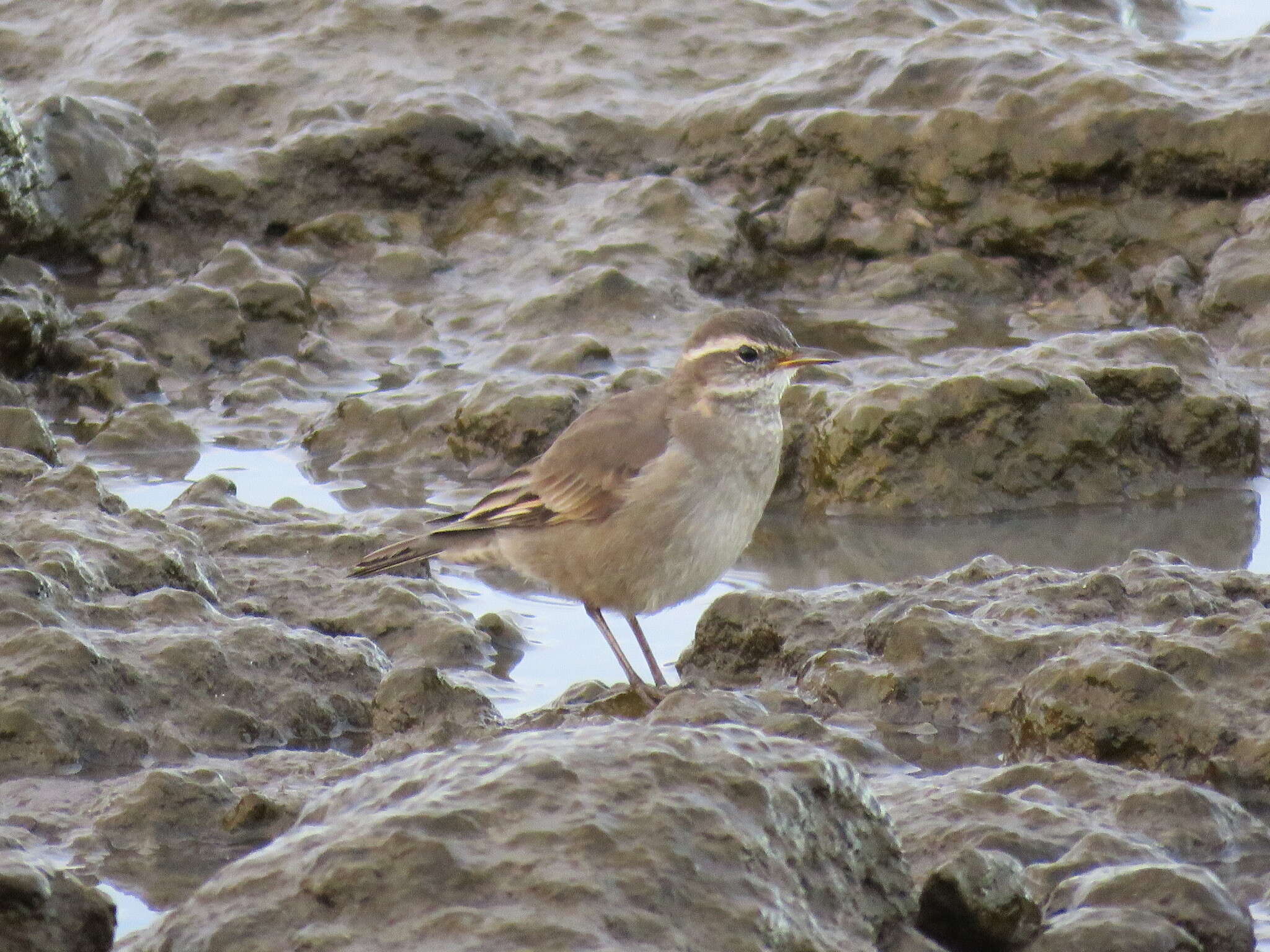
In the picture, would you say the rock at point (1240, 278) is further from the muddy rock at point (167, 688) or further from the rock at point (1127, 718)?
the muddy rock at point (167, 688)

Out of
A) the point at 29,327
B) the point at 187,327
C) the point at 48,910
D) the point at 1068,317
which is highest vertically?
the point at 48,910

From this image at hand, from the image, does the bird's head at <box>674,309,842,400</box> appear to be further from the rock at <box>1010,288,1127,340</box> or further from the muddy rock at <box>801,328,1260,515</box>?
the rock at <box>1010,288,1127,340</box>

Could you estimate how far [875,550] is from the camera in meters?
7.47

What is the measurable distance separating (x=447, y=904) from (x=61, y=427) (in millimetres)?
6265

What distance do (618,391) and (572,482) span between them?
2302 millimetres

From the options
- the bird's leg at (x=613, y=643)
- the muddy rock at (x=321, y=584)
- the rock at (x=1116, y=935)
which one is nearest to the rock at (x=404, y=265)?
the muddy rock at (x=321, y=584)

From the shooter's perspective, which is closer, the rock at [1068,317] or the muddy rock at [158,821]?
the muddy rock at [158,821]

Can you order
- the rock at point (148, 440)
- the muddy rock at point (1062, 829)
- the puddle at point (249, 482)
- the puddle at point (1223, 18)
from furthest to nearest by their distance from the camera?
the puddle at point (1223, 18)
the rock at point (148, 440)
the puddle at point (249, 482)
the muddy rock at point (1062, 829)

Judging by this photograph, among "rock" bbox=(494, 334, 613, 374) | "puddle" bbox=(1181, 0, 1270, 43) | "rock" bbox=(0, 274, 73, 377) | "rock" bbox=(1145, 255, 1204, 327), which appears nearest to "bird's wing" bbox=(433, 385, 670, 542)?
"rock" bbox=(494, 334, 613, 374)

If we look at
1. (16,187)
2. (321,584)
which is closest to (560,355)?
(321,584)

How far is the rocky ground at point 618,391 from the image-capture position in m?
3.69

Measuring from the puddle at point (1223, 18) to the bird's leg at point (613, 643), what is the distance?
8702mm

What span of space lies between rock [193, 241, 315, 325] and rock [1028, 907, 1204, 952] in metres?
6.97

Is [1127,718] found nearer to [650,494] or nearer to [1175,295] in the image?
[650,494]
